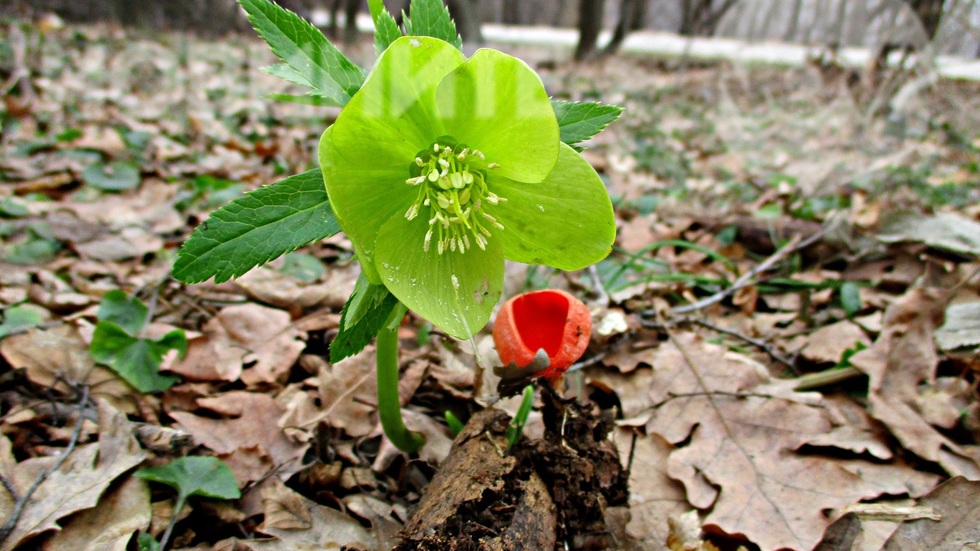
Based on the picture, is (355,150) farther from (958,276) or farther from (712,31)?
(712,31)

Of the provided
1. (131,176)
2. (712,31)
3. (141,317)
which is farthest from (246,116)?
(712,31)

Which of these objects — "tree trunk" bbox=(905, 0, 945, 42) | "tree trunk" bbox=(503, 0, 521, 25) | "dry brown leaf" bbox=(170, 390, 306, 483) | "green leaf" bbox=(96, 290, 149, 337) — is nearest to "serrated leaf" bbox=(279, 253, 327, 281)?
"green leaf" bbox=(96, 290, 149, 337)

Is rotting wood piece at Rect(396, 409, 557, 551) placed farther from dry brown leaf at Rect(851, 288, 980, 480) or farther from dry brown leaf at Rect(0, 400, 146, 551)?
dry brown leaf at Rect(851, 288, 980, 480)

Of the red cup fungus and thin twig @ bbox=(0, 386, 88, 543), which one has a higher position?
the red cup fungus

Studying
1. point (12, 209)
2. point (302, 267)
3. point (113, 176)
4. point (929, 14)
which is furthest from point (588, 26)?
point (12, 209)

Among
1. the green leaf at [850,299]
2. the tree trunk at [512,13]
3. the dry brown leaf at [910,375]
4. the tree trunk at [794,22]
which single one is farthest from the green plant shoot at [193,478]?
the tree trunk at [512,13]

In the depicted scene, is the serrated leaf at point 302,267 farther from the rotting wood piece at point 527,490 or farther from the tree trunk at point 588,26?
the tree trunk at point 588,26

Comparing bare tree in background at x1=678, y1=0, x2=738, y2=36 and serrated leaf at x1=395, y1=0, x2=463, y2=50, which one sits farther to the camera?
bare tree in background at x1=678, y1=0, x2=738, y2=36
